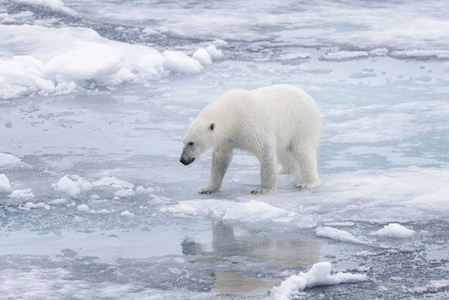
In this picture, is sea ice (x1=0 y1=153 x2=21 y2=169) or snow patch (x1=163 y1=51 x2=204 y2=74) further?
snow patch (x1=163 y1=51 x2=204 y2=74)

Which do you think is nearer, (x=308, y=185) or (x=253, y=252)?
(x=253, y=252)

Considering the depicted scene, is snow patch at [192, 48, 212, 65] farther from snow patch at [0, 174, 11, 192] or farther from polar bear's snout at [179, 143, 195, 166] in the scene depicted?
polar bear's snout at [179, 143, 195, 166]

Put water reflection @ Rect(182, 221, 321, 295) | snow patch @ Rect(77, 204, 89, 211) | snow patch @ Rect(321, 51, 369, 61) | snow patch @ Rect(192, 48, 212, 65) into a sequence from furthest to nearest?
snow patch @ Rect(321, 51, 369, 61)
snow patch @ Rect(192, 48, 212, 65)
snow patch @ Rect(77, 204, 89, 211)
water reflection @ Rect(182, 221, 321, 295)

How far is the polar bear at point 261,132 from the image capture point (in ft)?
16.9

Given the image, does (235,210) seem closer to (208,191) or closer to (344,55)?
(208,191)

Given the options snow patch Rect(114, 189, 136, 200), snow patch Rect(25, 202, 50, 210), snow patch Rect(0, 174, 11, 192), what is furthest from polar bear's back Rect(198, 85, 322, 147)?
snow patch Rect(0, 174, 11, 192)

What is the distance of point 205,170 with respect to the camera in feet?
20.4

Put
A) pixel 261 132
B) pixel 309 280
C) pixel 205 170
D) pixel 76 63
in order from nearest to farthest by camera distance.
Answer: pixel 309 280 → pixel 261 132 → pixel 205 170 → pixel 76 63

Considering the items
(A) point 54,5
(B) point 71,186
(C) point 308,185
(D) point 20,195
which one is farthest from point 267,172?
(A) point 54,5

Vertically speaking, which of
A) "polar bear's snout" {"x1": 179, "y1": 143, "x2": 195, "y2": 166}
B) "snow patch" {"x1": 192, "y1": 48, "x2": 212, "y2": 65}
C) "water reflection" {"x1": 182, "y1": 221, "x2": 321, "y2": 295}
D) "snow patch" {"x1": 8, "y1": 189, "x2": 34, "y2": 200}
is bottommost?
"water reflection" {"x1": 182, "y1": 221, "x2": 321, "y2": 295}

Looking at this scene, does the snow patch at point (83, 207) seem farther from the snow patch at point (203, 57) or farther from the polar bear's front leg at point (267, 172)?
the snow patch at point (203, 57)

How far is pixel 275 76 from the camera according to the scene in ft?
32.6

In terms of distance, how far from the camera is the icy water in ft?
12.9

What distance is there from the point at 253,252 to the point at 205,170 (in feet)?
6.72
